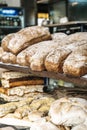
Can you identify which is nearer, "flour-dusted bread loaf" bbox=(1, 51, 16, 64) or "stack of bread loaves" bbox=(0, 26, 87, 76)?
"stack of bread loaves" bbox=(0, 26, 87, 76)

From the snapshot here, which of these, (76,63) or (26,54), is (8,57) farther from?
(76,63)

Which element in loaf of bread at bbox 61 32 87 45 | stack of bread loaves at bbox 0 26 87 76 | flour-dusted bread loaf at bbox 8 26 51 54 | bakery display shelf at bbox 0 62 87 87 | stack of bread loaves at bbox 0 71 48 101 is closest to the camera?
bakery display shelf at bbox 0 62 87 87

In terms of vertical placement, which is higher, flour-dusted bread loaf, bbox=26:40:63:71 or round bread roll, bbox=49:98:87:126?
flour-dusted bread loaf, bbox=26:40:63:71

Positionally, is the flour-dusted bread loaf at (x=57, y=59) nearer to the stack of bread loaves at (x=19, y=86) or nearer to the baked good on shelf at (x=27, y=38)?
the baked good on shelf at (x=27, y=38)

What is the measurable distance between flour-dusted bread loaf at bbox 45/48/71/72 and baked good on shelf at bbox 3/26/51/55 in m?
0.42

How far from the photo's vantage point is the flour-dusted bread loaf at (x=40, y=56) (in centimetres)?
164

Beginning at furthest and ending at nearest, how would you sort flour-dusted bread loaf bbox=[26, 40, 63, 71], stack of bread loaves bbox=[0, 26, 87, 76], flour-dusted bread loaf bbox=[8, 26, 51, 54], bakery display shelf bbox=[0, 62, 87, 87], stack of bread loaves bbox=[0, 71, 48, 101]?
stack of bread loaves bbox=[0, 71, 48, 101] < flour-dusted bread loaf bbox=[8, 26, 51, 54] < flour-dusted bread loaf bbox=[26, 40, 63, 71] < stack of bread loaves bbox=[0, 26, 87, 76] < bakery display shelf bbox=[0, 62, 87, 87]

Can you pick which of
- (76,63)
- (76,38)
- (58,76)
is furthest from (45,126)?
(76,38)

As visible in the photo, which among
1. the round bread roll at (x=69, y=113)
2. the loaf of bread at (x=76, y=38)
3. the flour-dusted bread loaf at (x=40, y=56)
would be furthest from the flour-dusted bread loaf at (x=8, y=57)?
the round bread roll at (x=69, y=113)

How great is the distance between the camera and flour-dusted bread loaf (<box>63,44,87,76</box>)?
136 centimetres

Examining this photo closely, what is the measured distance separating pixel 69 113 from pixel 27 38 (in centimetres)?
70

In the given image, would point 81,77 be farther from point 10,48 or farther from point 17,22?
point 17,22

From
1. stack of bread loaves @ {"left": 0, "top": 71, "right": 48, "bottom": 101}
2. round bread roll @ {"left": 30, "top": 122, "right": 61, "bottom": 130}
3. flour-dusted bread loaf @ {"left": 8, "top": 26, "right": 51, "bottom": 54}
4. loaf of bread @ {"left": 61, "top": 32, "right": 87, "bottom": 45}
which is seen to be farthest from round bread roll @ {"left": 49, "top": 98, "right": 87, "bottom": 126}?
stack of bread loaves @ {"left": 0, "top": 71, "right": 48, "bottom": 101}

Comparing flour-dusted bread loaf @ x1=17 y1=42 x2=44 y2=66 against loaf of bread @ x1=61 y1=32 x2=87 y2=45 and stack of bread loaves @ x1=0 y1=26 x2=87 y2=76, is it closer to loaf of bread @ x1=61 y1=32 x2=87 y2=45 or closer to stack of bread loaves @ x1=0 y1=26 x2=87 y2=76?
stack of bread loaves @ x1=0 y1=26 x2=87 y2=76
